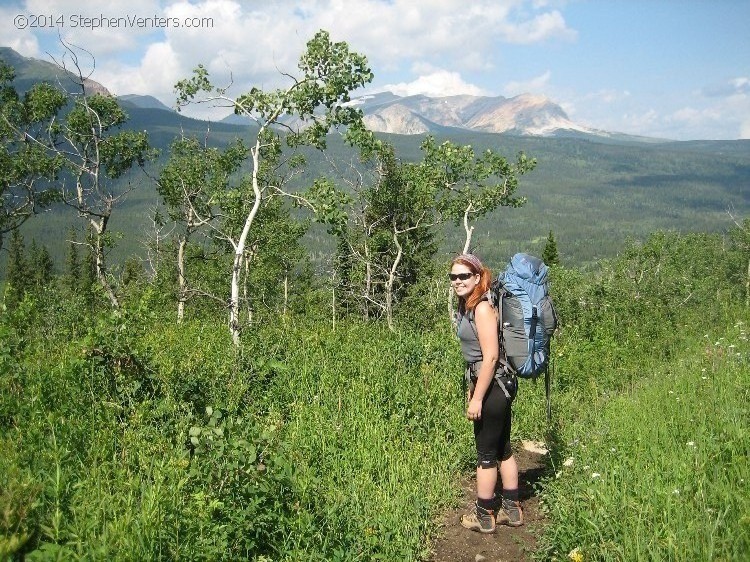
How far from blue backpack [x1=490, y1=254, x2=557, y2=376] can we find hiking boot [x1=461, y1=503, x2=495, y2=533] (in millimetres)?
1210

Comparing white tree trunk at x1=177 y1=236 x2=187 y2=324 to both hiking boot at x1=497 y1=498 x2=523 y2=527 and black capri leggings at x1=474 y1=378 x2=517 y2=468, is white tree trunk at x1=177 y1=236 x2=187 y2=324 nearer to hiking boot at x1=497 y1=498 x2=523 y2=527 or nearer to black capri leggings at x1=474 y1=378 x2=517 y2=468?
black capri leggings at x1=474 y1=378 x2=517 y2=468

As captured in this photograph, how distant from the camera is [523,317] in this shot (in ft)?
14.0

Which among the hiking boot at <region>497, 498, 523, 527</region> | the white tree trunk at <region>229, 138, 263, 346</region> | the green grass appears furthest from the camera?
the white tree trunk at <region>229, 138, 263, 346</region>

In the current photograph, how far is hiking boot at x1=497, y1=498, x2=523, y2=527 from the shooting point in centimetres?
446

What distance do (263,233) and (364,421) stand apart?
1123 inches

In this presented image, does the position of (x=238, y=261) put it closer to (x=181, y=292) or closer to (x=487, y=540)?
(x=181, y=292)

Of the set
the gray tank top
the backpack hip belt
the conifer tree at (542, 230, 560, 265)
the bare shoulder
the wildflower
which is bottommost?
the conifer tree at (542, 230, 560, 265)

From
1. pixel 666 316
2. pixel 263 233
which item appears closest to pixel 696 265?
pixel 263 233

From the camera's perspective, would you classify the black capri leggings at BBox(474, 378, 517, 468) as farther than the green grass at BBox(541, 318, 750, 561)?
Yes

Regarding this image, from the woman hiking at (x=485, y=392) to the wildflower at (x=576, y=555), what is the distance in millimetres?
992

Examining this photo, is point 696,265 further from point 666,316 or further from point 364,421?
point 364,421

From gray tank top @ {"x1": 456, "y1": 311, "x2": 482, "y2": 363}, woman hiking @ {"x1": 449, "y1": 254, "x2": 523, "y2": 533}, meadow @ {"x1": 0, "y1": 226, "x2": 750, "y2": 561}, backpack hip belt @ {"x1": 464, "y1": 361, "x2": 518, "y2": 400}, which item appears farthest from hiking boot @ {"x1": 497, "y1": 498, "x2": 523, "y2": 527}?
gray tank top @ {"x1": 456, "y1": 311, "x2": 482, "y2": 363}

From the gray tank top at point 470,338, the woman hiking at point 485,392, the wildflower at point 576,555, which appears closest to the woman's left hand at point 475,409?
the woman hiking at point 485,392

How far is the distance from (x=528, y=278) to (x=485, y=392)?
101 centimetres
